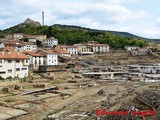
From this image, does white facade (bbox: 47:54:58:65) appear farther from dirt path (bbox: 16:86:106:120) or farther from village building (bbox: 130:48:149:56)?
village building (bbox: 130:48:149:56)

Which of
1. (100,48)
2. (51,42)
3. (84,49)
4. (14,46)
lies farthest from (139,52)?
(14,46)

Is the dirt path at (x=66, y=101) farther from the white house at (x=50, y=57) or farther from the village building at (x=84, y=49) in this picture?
the village building at (x=84, y=49)

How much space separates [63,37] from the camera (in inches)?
3984

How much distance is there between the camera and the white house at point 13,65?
46.1m

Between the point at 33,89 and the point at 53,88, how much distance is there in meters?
3.27

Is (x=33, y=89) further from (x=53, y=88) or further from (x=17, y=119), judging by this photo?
(x=17, y=119)

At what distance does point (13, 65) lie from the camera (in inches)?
1869

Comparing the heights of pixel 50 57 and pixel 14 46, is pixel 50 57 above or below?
below

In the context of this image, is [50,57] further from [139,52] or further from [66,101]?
[139,52]

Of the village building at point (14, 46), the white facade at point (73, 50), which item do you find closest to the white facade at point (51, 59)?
the village building at point (14, 46)

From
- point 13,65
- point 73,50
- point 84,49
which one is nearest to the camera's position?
point 13,65

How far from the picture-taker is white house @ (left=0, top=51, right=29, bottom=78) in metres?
46.1

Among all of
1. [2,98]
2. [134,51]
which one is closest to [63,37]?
[134,51]

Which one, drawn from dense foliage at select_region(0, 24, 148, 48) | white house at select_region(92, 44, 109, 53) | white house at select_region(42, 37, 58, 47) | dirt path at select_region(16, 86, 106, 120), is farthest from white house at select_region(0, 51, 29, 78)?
dense foliage at select_region(0, 24, 148, 48)
